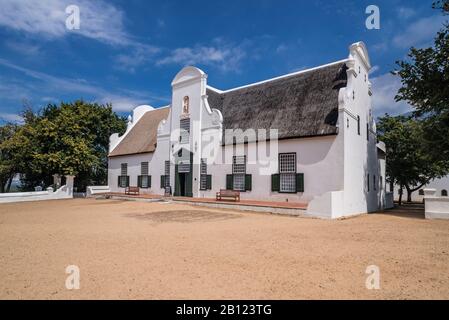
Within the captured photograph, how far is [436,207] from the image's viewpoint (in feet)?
44.7

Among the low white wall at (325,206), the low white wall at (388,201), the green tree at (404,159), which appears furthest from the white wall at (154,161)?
the green tree at (404,159)

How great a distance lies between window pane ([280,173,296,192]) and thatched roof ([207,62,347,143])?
2.38 m

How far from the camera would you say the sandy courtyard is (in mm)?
4336

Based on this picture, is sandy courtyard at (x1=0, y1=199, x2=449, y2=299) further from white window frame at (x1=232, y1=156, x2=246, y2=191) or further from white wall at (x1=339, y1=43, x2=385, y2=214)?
white window frame at (x1=232, y1=156, x2=246, y2=191)

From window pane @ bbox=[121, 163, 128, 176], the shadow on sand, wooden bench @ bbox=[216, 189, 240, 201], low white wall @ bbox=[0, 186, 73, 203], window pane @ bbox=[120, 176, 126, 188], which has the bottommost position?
the shadow on sand

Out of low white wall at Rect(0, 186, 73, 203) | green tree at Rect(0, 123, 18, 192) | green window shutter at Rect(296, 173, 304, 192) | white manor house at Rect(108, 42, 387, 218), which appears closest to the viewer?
white manor house at Rect(108, 42, 387, 218)

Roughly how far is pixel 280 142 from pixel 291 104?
2927 mm

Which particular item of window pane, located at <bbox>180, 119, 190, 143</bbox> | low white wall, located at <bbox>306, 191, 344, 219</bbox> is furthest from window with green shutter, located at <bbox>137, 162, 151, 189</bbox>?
low white wall, located at <bbox>306, 191, 344, 219</bbox>

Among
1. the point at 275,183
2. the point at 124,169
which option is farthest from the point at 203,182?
the point at 124,169

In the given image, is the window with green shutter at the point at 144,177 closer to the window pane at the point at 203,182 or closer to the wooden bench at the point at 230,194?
the window pane at the point at 203,182

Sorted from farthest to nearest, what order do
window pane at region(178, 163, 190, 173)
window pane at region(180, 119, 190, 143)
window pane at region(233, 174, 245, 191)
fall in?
window pane at region(180, 119, 190, 143)
window pane at region(178, 163, 190, 173)
window pane at region(233, 174, 245, 191)

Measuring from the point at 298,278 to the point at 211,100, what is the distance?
774 inches

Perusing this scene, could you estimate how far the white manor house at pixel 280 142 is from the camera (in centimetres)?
1566
